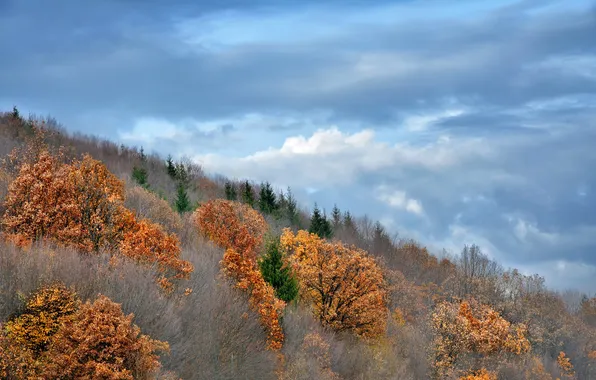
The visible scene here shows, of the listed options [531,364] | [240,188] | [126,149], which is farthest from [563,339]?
[126,149]

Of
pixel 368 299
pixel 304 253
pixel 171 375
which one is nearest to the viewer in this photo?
pixel 171 375

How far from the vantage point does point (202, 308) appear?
36.5 metres

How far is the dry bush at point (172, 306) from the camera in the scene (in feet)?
94.1

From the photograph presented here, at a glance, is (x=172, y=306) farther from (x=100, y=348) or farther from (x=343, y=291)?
(x=343, y=291)

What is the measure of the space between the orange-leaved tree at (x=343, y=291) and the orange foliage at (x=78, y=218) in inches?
650

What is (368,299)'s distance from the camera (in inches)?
2048

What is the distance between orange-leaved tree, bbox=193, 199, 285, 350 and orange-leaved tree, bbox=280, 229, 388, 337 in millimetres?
5156

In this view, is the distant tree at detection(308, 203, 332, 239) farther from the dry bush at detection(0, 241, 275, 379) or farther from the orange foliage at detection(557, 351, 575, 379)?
the dry bush at detection(0, 241, 275, 379)

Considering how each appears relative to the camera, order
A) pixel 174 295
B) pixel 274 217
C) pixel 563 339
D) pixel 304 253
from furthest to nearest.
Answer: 1. pixel 274 217
2. pixel 563 339
3. pixel 304 253
4. pixel 174 295

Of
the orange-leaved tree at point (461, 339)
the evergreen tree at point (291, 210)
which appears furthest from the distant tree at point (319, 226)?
the orange-leaved tree at point (461, 339)

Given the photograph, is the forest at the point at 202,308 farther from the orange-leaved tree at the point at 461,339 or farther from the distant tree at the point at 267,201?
the distant tree at the point at 267,201

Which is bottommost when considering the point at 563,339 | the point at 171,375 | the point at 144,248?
the point at 563,339

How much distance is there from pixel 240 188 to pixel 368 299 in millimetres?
89106

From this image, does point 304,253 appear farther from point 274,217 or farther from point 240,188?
point 240,188
